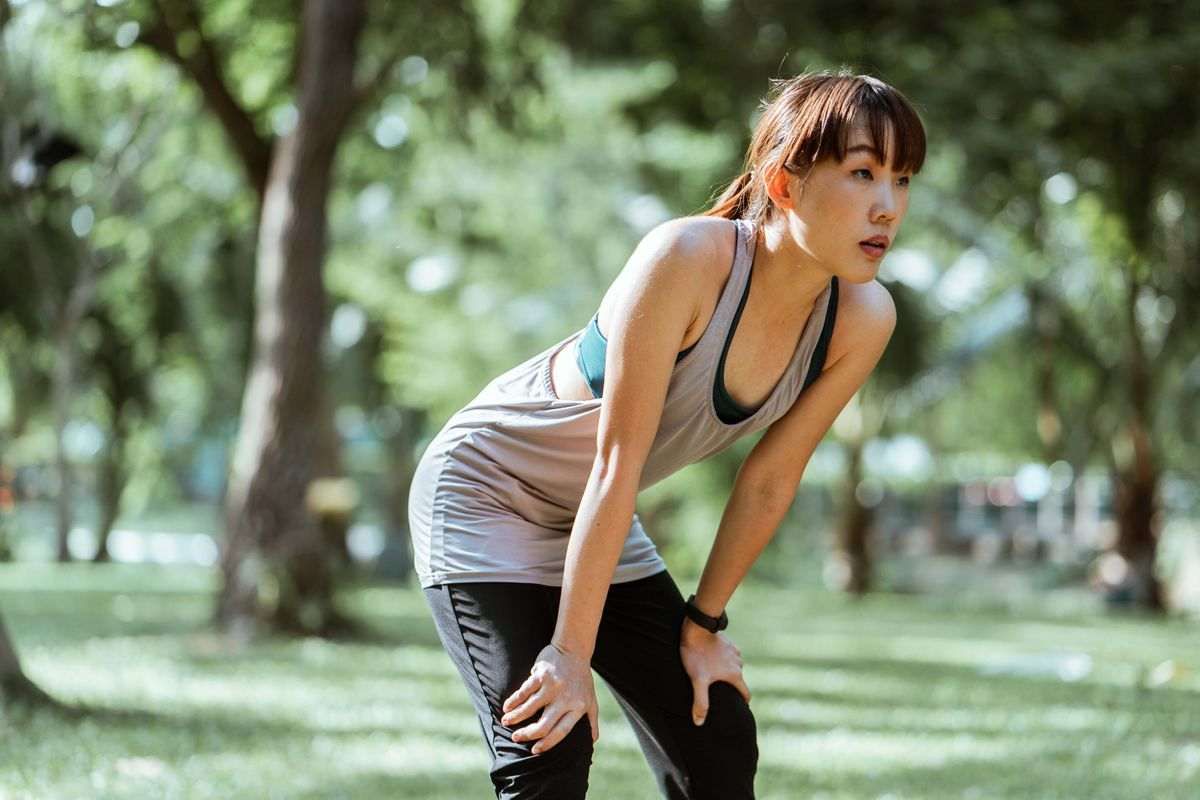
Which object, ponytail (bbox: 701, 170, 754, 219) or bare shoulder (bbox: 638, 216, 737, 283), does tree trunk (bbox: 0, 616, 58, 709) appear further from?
bare shoulder (bbox: 638, 216, 737, 283)

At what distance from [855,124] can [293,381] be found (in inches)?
340

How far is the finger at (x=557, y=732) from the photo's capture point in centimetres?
265

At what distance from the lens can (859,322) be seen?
9.95 feet

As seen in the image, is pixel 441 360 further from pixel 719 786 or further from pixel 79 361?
pixel 719 786

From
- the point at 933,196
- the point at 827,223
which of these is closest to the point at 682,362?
the point at 827,223

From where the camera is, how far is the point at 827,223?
2742 mm

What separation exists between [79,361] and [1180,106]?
60.3 feet

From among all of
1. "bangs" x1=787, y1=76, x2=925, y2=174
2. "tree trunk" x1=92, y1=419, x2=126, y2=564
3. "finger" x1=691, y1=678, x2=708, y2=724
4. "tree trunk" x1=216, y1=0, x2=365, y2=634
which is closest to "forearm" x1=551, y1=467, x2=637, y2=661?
"finger" x1=691, y1=678, x2=708, y2=724

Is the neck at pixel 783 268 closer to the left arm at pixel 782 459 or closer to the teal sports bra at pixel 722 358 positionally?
the teal sports bra at pixel 722 358

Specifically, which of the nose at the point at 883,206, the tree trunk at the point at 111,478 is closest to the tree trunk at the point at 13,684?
the nose at the point at 883,206

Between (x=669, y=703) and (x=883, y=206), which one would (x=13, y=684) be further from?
(x=883, y=206)

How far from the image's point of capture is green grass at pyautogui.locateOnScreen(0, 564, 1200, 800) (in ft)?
18.6

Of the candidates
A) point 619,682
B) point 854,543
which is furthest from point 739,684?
point 854,543

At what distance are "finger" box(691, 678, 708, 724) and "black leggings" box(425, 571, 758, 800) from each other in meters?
0.02
